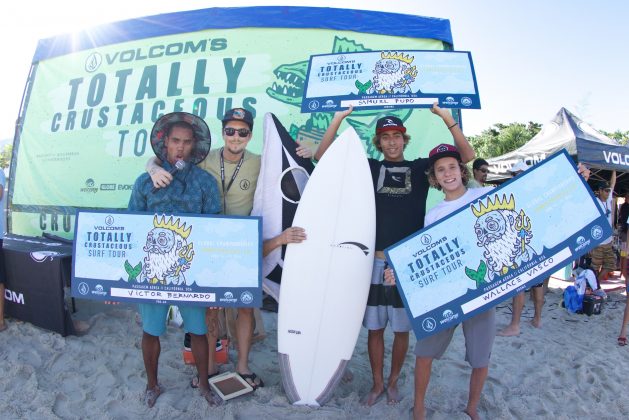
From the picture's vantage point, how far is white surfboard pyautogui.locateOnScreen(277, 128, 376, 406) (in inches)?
89.7

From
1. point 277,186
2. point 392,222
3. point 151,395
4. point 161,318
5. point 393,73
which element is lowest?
point 151,395

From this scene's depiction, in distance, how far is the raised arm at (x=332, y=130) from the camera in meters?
2.46

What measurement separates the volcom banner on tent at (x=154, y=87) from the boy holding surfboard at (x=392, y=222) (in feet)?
5.30

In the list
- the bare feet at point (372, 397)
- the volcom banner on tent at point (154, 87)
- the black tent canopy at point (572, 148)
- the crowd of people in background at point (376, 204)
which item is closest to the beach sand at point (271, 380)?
the bare feet at point (372, 397)

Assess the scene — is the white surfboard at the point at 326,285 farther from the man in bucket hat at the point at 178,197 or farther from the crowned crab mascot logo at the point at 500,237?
the crowned crab mascot logo at the point at 500,237

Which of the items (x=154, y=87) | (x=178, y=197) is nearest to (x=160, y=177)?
(x=178, y=197)

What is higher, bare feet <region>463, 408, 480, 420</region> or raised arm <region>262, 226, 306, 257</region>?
raised arm <region>262, 226, 306, 257</region>

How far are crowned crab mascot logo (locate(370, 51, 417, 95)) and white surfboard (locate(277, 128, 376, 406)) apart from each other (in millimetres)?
564

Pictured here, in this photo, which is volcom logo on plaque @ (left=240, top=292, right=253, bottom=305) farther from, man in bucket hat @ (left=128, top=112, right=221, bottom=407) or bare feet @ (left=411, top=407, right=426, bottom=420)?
bare feet @ (left=411, top=407, right=426, bottom=420)

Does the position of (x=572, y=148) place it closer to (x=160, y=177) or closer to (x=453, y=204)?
(x=453, y=204)

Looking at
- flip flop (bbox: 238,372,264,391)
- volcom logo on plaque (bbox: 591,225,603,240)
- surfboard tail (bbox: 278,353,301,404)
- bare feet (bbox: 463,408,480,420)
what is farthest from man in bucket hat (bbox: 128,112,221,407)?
volcom logo on plaque (bbox: 591,225,603,240)

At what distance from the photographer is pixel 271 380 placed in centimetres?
248

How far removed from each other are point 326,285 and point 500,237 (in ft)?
3.40

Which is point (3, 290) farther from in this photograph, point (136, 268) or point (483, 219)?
point (483, 219)
